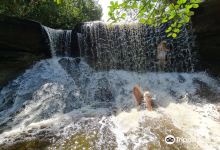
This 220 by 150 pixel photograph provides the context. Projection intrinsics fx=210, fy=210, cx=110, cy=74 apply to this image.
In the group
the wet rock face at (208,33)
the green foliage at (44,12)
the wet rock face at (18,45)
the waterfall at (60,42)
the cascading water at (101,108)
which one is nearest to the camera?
the cascading water at (101,108)

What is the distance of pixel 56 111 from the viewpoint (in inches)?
253

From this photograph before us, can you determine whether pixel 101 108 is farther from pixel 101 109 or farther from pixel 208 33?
pixel 208 33

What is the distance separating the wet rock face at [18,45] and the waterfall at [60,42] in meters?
0.53

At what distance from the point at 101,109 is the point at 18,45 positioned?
5374 mm

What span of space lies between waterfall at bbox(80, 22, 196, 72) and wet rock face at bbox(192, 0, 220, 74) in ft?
1.68

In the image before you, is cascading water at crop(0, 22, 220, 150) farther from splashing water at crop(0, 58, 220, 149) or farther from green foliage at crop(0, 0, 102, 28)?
green foliage at crop(0, 0, 102, 28)

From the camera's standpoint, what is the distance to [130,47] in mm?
10602

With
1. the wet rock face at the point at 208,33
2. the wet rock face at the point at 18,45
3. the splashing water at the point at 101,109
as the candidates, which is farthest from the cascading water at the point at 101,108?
the wet rock face at the point at 208,33

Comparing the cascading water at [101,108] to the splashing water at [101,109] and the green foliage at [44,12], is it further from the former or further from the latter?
the green foliage at [44,12]

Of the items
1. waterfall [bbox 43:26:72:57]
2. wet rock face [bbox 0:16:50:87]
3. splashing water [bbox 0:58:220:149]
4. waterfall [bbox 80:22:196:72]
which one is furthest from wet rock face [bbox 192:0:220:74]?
wet rock face [bbox 0:16:50:87]

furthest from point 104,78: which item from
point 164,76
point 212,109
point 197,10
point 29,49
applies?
point 197,10

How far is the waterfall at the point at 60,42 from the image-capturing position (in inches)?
410

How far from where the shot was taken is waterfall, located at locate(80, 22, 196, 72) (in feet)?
34.4

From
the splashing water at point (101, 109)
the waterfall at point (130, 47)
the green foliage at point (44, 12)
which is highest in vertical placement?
the green foliage at point (44, 12)
